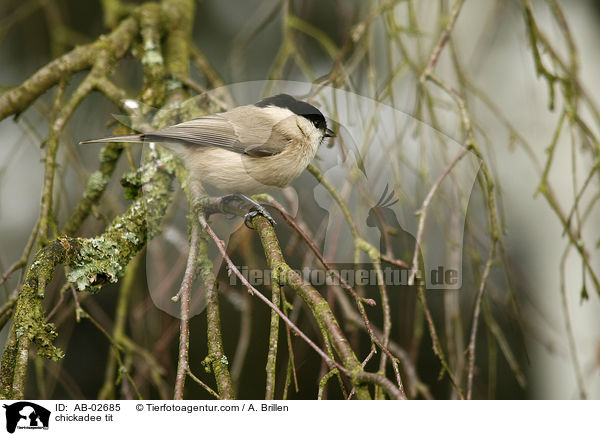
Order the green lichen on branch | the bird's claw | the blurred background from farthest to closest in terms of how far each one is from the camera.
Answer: the blurred background, the bird's claw, the green lichen on branch

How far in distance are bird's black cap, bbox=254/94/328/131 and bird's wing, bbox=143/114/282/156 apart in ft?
0.15

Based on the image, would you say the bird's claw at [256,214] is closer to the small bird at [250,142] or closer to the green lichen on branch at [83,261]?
the small bird at [250,142]

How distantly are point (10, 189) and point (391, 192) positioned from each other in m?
0.70

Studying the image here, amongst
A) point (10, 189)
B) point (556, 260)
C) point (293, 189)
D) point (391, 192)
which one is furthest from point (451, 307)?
point (10, 189)

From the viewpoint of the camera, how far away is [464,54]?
4.41ft

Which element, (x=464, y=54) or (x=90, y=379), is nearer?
(x=90, y=379)

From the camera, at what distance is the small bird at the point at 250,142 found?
2.48 ft

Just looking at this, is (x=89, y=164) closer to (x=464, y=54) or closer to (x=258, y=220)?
(x=258, y=220)

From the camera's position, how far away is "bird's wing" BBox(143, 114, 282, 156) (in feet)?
2.58

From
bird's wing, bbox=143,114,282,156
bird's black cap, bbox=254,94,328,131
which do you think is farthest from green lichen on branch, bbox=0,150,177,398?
bird's black cap, bbox=254,94,328,131
